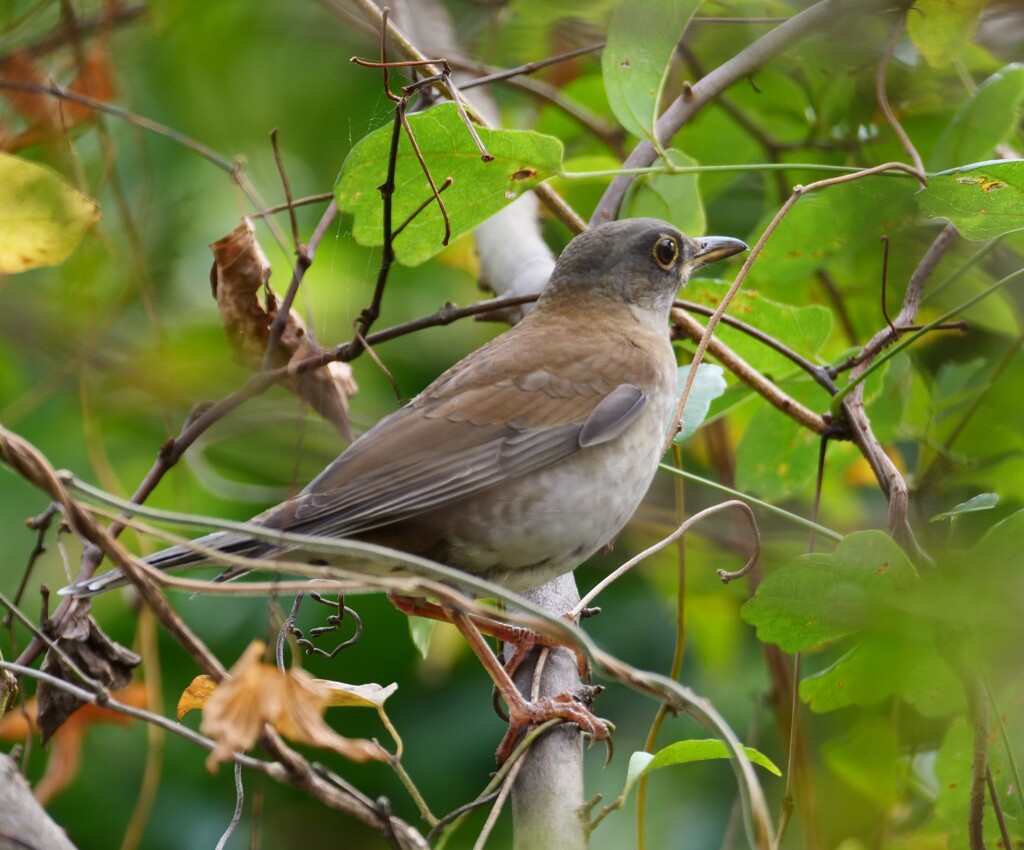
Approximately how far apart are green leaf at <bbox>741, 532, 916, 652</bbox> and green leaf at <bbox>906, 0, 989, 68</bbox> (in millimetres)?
1657

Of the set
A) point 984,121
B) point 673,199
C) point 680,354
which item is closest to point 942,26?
point 984,121

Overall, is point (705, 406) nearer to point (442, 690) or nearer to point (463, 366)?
point (463, 366)

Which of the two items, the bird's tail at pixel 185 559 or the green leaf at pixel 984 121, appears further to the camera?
the green leaf at pixel 984 121

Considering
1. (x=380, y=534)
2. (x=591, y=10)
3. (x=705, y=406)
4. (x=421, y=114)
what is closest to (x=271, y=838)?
(x=380, y=534)

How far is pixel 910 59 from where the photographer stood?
4.46 meters

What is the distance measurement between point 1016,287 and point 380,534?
7.11ft

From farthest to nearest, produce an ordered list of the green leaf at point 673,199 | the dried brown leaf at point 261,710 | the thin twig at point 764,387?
the green leaf at point 673,199
the thin twig at point 764,387
the dried brown leaf at point 261,710

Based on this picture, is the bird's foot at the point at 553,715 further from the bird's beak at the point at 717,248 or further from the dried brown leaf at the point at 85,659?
the bird's beak at the point at 717,248

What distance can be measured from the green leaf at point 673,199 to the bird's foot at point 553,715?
1.83 metres

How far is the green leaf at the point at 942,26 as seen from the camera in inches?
132

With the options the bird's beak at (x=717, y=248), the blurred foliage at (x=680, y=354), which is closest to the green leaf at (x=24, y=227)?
the blurred foliage at (x=680, y=354)

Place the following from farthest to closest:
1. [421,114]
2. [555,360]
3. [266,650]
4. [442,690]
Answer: [442,690], [555,360], [421,114], [266,650]

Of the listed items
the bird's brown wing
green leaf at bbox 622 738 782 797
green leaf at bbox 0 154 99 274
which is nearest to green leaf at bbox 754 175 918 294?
the bird's brown wing

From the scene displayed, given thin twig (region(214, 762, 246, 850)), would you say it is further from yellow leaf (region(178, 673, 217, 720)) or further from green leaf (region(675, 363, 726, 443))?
green leaf (region(675, 363, 726, 443))
